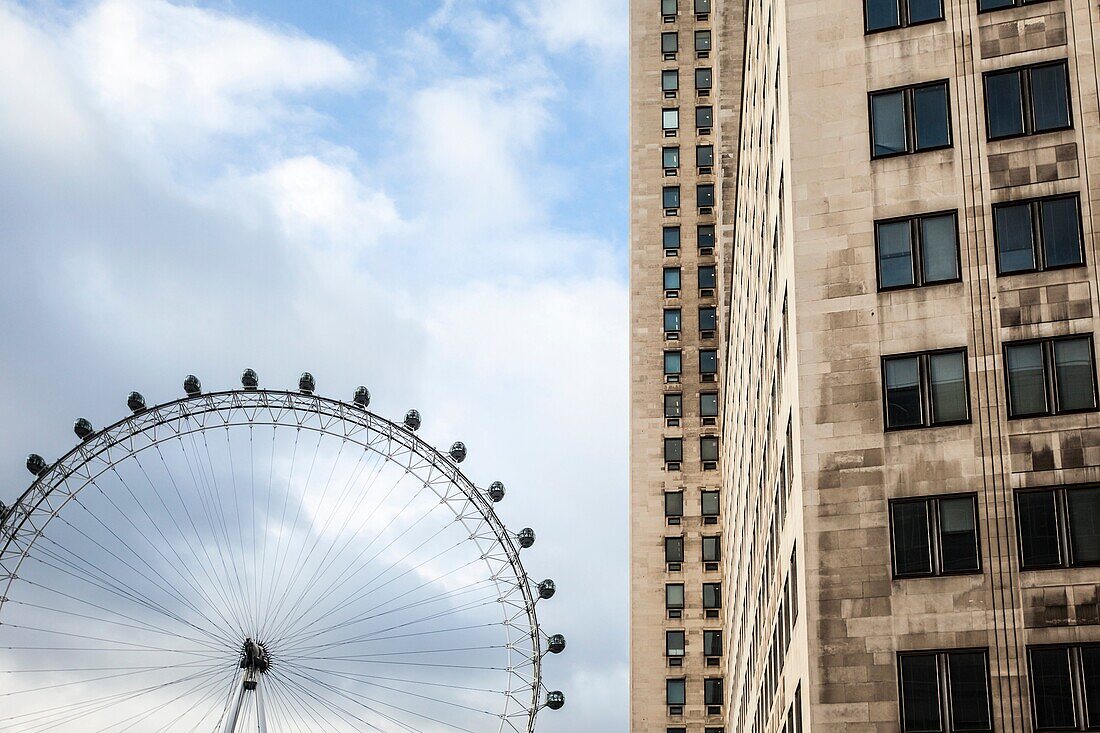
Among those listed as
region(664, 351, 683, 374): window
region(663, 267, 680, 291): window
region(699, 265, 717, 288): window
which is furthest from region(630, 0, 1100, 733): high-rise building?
region(663, 267, 680, 291): window

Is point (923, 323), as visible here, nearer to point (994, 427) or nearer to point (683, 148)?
point (994, 427)

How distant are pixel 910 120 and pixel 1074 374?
34.6ft

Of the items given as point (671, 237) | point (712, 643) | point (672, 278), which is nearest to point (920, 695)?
point (712, 643)

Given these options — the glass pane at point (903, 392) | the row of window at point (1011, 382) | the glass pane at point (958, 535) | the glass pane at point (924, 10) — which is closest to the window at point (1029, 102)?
the glass pane at point (924, 10)

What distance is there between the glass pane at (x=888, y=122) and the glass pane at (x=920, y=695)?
1742cm

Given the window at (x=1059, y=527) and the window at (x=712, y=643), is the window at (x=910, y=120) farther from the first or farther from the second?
the window at (x=712, y=643)

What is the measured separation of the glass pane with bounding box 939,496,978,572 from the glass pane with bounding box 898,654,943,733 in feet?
9.91

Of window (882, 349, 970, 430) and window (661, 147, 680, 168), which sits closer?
window (882, 349, 970, 430)

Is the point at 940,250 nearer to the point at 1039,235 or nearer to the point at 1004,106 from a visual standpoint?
the point at 1039,235

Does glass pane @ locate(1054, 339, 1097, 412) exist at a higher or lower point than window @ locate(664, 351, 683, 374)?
lower

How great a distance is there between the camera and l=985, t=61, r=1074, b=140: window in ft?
163

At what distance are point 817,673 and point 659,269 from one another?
72.8 metres

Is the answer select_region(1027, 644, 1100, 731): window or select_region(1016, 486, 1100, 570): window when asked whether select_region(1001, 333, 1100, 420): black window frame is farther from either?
select_region(1027, 644, 1100, 731): window

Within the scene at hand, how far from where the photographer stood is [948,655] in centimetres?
4556
